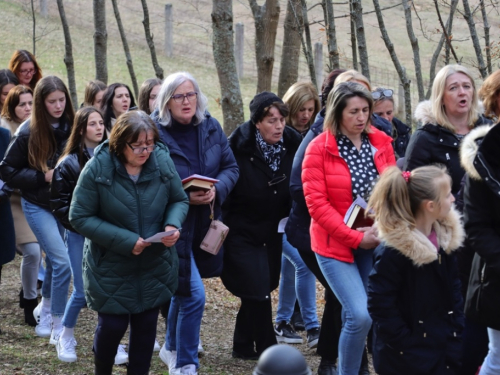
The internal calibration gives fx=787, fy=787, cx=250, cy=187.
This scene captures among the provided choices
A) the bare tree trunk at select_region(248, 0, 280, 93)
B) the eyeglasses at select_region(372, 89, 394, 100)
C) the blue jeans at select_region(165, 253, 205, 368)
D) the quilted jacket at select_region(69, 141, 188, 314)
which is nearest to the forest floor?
the blue jeans at select_region(165, 253, 205, 368)

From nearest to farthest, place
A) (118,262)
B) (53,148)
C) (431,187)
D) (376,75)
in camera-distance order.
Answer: (431,187) < (118,262) < (53,148) < (376,75)

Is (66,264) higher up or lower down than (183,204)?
lower down

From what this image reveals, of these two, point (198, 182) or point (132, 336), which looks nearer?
point (132, 336)

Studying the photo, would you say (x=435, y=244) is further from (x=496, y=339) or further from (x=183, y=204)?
(x=183, y=204)

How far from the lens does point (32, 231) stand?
718cm

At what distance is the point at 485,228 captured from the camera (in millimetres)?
4570

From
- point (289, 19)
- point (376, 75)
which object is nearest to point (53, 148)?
point (289, 19)

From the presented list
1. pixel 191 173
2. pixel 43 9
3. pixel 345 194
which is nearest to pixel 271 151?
pixel 191 173

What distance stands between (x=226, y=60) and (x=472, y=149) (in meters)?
5.47

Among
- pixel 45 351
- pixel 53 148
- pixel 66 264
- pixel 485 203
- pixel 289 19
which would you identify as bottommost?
pixel 45 351

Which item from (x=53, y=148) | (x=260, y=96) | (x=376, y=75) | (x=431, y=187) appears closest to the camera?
(x=431, y=187)

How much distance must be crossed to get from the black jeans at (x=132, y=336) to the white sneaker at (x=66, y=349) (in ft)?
3.16

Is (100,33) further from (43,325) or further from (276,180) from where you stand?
(276,180)

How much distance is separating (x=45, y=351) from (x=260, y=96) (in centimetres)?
281
